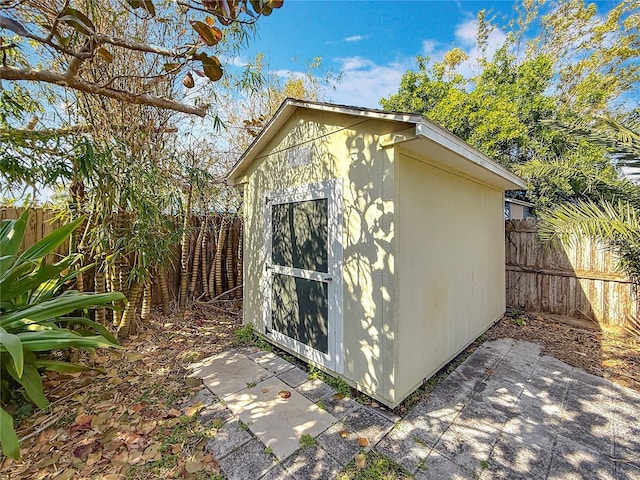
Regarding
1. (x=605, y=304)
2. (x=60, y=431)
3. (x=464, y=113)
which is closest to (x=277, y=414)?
(x=60, y=431)

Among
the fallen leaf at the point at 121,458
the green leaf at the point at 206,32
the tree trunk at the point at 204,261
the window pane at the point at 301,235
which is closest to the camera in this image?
the green leaf at the point at 206,32

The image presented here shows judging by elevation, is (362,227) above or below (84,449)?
above

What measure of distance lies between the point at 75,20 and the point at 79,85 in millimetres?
928

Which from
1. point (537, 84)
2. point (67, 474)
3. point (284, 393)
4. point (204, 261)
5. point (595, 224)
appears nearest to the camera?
point (67, 474)

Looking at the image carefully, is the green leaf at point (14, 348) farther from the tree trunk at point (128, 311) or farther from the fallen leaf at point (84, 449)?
the tree trunk at point (128, 311)

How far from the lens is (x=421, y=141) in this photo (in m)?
2.46

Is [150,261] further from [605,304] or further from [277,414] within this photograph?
[605,304]

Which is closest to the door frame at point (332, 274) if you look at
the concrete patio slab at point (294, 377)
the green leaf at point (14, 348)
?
the concrete patio slab at point (294, 377)

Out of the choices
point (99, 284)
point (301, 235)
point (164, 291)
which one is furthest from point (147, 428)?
point (164, 291)

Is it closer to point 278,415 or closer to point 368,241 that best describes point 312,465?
point 278,415

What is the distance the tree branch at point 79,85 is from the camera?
230cm

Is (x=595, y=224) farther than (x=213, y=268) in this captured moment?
No

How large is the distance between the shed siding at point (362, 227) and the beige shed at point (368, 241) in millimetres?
11

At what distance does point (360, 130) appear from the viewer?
2.79 meters
